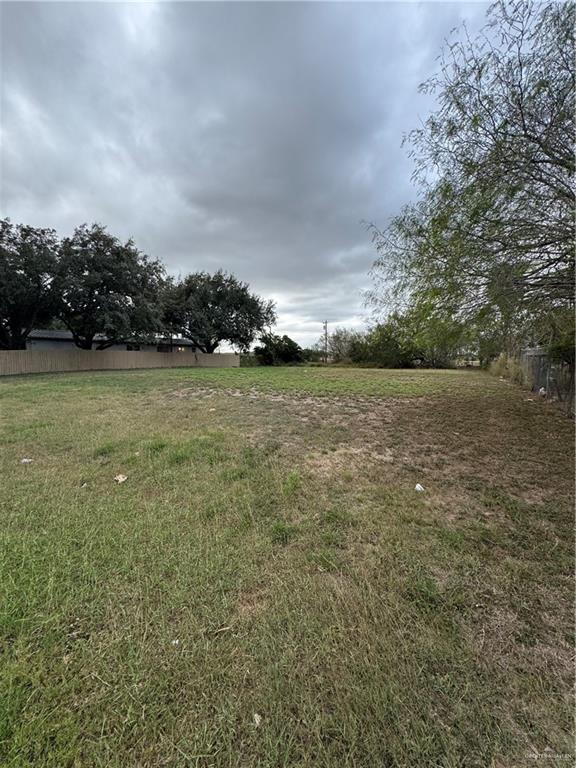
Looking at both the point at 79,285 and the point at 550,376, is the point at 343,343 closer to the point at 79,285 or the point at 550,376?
the point at 79,285

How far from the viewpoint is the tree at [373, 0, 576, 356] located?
2.98 meters

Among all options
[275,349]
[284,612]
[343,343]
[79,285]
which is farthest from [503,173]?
[343,343]

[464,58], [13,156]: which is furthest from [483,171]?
[13,156]

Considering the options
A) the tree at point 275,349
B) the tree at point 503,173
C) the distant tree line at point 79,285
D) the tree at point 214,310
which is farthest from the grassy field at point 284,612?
the tree at point 275,349

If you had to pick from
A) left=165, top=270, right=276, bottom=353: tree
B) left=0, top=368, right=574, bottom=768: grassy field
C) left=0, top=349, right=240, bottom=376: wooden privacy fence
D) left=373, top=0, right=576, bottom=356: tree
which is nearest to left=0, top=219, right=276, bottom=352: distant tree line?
left=0, top=349, right=240, bottom=376: wooden privacy fence

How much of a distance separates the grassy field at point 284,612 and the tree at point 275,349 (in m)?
24.8

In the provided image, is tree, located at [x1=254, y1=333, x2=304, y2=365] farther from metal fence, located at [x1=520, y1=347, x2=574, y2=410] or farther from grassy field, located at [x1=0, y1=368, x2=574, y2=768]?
grassy field, located at [x1=0, y1=368, x2=574, y2=768]

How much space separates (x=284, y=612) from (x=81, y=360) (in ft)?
69.5

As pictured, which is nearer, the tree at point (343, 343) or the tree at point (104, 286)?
the tree at point (104, 286)

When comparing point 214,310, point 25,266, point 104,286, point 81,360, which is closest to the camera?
point 25,266

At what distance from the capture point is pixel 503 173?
10.6 feet

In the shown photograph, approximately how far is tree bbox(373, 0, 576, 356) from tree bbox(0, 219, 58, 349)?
1641 cm

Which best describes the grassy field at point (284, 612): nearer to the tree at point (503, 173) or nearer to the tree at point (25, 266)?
the tree at point (503, 173)

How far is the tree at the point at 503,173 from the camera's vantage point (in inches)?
117
